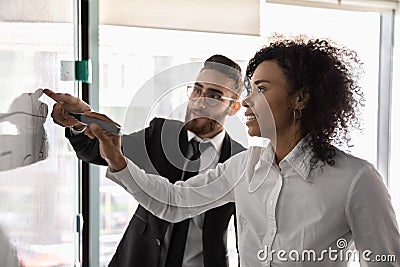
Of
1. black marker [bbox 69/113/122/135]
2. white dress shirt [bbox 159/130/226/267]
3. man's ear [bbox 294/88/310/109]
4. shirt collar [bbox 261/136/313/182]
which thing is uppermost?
man's ear [bbox 294/88/310/109]

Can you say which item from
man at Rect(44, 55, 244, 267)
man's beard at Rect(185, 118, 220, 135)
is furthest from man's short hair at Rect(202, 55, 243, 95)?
man's beard at Rect(185, 118, 220, 135)

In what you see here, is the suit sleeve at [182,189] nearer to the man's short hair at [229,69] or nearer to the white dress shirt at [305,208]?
the white dress shirt at [305,208]

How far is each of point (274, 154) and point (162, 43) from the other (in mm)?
697

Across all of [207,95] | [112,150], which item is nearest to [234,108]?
[207,95]

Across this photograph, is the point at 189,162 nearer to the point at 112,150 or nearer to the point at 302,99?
the point at 112,150

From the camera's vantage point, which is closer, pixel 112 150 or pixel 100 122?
pixel 100 122

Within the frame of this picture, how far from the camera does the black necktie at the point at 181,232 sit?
1293 millimetres

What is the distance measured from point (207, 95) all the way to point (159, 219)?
32cm

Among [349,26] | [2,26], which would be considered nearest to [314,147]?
[2,26]

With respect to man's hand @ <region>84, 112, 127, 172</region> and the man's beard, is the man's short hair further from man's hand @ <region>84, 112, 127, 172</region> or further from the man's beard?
man's hand @ <region>84, 112, 127, 172</region>

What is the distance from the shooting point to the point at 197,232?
1319 millimetres

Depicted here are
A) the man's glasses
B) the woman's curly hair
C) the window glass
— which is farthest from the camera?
the man's glasses

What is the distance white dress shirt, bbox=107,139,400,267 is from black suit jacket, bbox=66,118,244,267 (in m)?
0.14

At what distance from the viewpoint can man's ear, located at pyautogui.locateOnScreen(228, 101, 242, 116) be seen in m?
1.24
